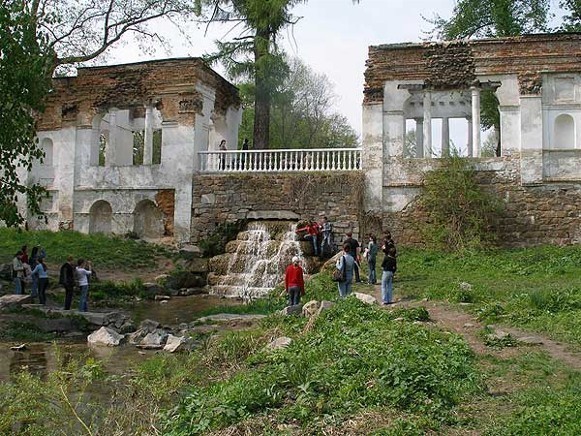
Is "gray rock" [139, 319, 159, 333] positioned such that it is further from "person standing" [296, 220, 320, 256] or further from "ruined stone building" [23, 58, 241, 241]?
"ruined stone building" [23, 58, 241, 241]

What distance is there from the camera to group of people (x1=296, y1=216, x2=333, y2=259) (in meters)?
19.3

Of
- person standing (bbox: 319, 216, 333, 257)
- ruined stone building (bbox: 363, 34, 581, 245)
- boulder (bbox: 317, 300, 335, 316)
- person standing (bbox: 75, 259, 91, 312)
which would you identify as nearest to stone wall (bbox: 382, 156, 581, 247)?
ruined stone building (bbox: 363, 34, 581, 245)

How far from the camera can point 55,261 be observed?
19.0m

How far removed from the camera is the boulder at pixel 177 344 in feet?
34.2

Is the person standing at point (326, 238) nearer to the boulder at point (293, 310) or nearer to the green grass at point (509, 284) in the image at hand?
the green grass at point (509, 284)

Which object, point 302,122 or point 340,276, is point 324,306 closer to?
point 340,276

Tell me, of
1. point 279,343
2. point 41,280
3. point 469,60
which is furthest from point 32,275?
point 469,60

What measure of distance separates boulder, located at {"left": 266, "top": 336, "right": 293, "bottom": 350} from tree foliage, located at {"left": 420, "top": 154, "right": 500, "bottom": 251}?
1096 cm

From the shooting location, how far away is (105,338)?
11281 mm

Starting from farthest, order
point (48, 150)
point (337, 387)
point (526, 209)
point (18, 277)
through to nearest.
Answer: point (48, 150) < point (526, 209) < point (18, 277) < point (337, 387)

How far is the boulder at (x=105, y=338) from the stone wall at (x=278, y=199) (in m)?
10.0

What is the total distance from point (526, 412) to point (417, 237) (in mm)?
15279

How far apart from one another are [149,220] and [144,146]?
9.38 ft

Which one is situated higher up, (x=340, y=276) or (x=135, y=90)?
(x=135, y=90)
